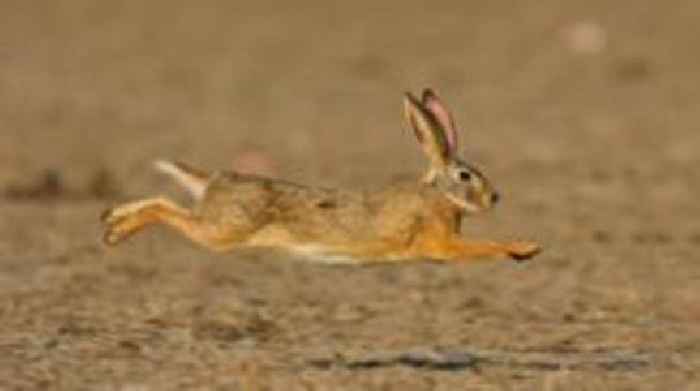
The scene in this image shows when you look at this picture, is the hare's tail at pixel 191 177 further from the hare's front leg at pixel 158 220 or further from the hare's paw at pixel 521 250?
the hare's paw at pixel 521 250

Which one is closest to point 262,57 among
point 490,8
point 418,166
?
point 490,8

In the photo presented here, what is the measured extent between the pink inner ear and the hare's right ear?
0.02m

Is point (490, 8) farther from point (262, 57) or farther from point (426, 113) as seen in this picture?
point (426, 113)

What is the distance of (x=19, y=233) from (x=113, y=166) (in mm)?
3821

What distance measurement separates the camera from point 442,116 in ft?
30.4

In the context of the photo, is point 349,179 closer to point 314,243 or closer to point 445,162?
point 445,162

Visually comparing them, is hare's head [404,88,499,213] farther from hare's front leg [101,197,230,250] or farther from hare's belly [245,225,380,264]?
hare's front leg [101,197,230,250]

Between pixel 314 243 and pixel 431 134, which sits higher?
pixel 431 134

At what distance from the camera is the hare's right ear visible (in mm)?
9172

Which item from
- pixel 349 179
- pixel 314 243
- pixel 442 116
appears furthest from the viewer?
pixel 349 179

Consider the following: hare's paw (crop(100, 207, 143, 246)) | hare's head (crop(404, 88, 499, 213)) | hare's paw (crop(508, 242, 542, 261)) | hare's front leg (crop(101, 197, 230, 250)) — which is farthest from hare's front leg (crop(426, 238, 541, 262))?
hare's paw (crop(100, 207, 143, 246))

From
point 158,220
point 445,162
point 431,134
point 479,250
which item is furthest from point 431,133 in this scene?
point 158,220

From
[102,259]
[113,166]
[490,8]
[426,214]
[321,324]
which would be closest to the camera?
[426,214]

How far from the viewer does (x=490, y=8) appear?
29.5 metres
